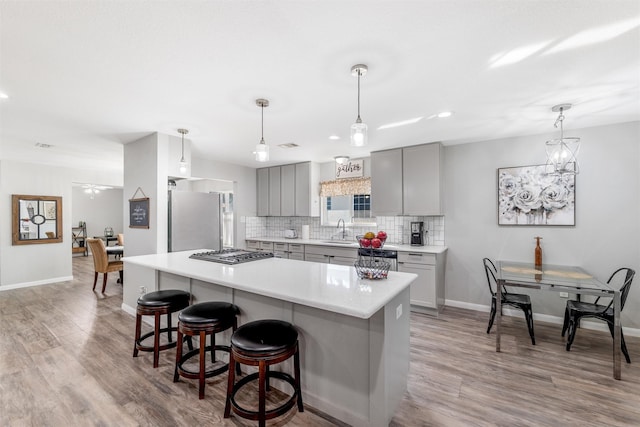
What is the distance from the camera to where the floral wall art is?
3.41 meters

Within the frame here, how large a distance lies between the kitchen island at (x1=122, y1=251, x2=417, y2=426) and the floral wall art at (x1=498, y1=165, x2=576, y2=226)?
8.42 ft

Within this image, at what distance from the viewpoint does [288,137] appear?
3.73 metres

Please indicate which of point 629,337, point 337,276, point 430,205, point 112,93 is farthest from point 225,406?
point 629,337

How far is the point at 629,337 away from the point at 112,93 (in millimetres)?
5723

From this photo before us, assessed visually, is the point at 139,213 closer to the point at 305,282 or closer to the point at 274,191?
the point at 274,191

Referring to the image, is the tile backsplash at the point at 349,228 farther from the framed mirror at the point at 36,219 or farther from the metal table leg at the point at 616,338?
the framed mirror at the point at 36,219

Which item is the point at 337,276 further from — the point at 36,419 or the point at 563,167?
the point at 563,167

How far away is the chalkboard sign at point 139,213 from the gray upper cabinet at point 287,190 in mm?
2494

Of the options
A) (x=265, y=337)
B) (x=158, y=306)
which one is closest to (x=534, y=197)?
(x=265, y=337)

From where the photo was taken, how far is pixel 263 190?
236 inches

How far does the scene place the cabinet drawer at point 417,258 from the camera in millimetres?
3734

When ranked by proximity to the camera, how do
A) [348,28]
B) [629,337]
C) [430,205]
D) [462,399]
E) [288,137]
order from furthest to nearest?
1. [430,205]
2. [288,137]
3. [629,337]
4. [462,399]
5. [348,28]

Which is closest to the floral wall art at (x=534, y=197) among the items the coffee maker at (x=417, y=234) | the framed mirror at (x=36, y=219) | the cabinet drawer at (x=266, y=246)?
the coffee maker at (x=417, y=234)

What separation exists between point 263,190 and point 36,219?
14.2 ft
